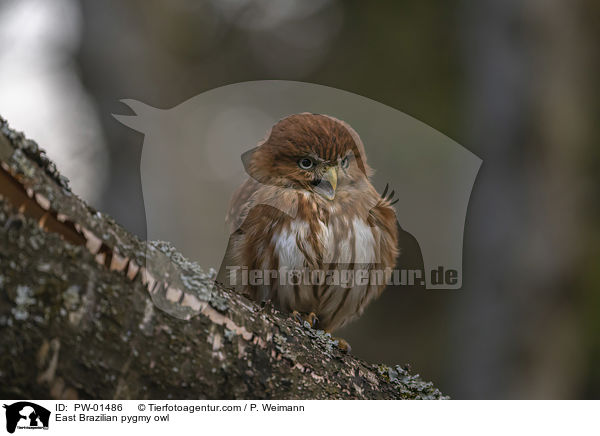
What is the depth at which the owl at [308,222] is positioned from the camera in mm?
1596

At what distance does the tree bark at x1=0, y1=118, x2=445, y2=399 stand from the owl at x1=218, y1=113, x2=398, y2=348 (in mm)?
613

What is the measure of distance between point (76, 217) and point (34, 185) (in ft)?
0.26

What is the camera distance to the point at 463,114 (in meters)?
2.86

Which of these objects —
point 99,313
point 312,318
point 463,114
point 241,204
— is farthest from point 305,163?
point 463,114

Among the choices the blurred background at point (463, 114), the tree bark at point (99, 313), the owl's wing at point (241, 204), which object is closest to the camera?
the tree bark at point (99, 313)

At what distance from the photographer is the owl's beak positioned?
160 cm

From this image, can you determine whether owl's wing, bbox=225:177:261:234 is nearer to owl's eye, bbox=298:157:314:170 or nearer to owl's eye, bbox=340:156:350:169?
owl's eye, bbox=298:157:314:170

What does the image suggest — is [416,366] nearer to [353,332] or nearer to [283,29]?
[353,332]
